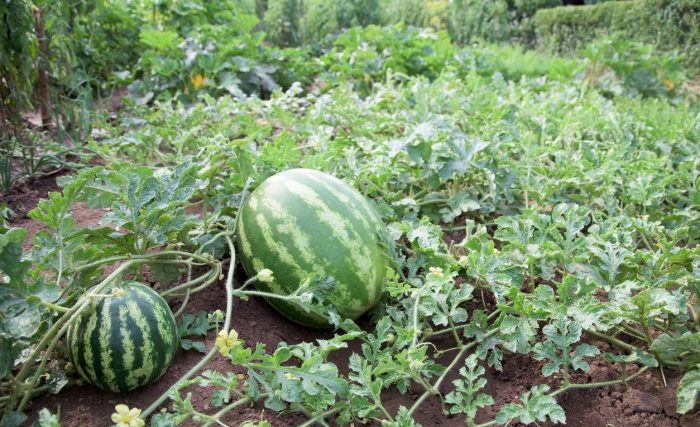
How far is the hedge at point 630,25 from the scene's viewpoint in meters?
7.34

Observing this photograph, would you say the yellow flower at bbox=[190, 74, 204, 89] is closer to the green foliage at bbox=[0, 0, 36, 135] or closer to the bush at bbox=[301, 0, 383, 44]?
the green foliage at bbox=[0, 0, 36, 135]

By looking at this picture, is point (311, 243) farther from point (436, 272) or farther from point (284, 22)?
point (284, 22)

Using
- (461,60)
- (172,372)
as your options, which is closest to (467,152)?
(172,372)

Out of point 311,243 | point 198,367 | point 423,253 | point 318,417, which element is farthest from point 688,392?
point 198,367

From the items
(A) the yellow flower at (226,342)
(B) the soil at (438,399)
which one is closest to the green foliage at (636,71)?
(B) the soil at (438,399)

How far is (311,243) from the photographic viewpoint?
1.84 m

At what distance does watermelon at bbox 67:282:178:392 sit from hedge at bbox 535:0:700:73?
22.7ft

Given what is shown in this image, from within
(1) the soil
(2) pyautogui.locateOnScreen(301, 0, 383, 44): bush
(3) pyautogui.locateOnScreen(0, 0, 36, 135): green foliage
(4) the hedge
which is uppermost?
(3) pyautogui.locateOnScreen(0, 0, 36, 135): green foliage

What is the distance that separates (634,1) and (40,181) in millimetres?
8916

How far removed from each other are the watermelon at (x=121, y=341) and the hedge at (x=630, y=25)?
6905mm

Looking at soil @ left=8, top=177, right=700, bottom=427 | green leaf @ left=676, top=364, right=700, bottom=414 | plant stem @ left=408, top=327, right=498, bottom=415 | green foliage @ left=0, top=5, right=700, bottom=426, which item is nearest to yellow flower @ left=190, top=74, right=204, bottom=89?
green foliage @ left=0, top=5, right=700, bottom=426

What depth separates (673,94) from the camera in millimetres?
5848

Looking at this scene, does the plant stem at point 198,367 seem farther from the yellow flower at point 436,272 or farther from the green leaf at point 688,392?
the green leaf at point 688,392

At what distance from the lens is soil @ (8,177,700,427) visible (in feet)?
5.02
